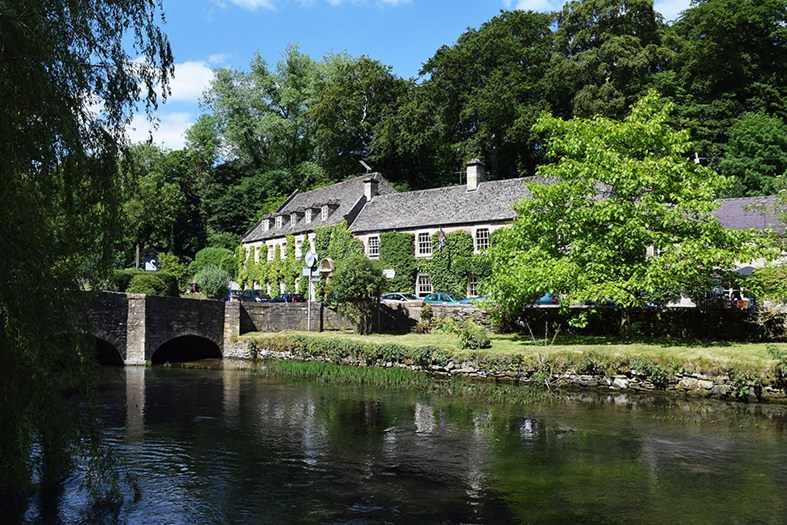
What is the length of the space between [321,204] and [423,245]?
483 inches

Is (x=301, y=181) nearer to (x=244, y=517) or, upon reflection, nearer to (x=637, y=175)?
(x=637, y=175)

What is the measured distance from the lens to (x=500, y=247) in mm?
27109

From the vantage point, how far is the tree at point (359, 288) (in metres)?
31.4

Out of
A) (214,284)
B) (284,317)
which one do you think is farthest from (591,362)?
(214,284)

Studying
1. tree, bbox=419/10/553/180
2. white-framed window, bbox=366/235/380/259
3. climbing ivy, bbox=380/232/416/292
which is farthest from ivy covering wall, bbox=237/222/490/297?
tree, bbox=419/10/553/180

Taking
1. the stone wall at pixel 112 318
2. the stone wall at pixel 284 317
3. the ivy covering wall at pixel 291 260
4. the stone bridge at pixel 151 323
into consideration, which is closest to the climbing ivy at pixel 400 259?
the ivy covering wall at pixel 291 260

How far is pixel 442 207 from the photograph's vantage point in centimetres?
4459

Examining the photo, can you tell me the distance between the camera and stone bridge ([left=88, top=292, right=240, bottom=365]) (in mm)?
29123

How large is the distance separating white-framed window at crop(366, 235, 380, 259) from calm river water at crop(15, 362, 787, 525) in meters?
25.0

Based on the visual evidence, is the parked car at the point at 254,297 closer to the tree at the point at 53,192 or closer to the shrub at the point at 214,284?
the shrub at the point at 214,284

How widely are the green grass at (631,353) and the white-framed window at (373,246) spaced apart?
17.6 m

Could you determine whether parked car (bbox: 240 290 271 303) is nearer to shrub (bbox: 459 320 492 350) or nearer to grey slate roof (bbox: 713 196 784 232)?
shrub (bbox: 459 320 492 350)

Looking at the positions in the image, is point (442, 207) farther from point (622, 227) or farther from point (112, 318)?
point (112, 318)

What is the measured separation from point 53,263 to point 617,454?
1158 cm
